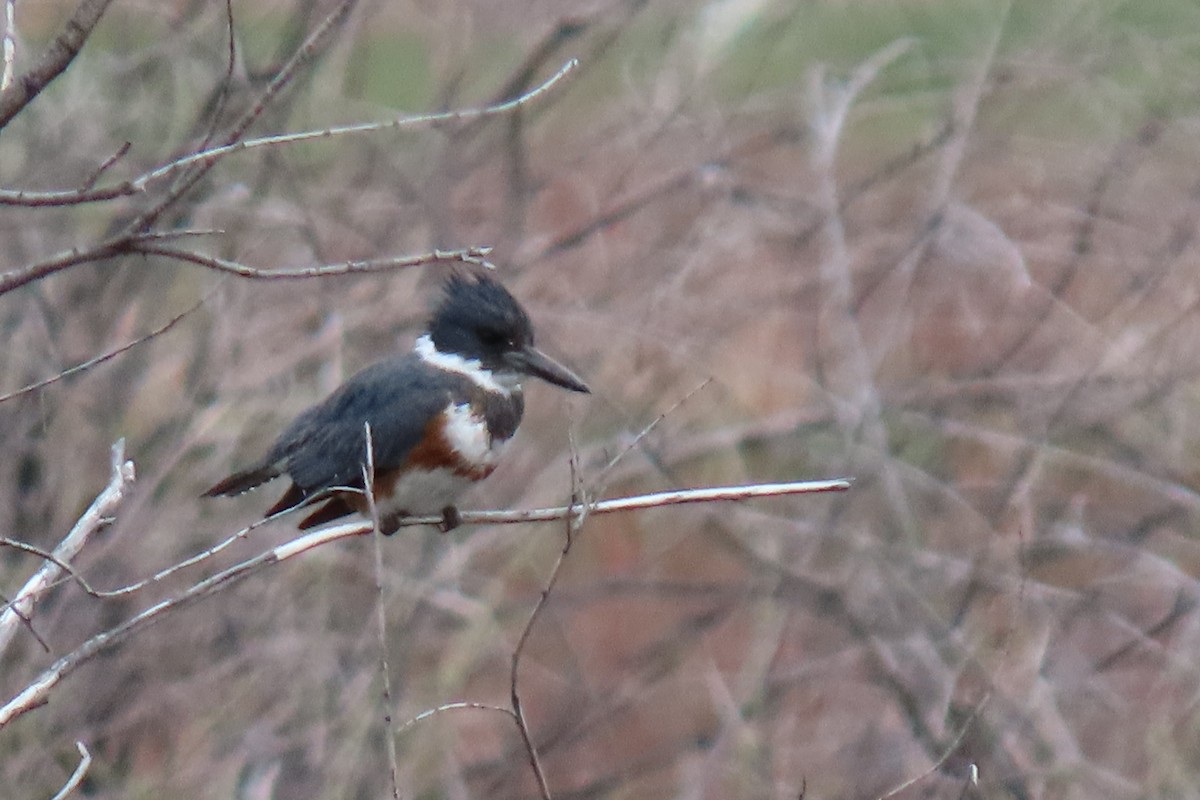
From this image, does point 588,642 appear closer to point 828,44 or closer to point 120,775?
point 120,775

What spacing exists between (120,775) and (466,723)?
110 cm

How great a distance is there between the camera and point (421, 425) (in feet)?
9.66

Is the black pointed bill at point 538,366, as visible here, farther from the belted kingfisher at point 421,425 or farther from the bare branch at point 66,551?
the bare branch at point 66,551

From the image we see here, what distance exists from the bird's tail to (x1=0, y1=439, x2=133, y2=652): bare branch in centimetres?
68

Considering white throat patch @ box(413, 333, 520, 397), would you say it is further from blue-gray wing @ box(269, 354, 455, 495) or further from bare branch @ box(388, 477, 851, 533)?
bare branch @ box(388, 477, 851, 533)

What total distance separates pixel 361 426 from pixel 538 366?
1.25 feet

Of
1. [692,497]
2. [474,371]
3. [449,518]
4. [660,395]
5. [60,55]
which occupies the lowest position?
[660,395]

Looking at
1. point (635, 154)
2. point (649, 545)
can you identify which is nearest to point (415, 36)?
point (635, 154)

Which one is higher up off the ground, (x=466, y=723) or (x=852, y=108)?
(x=852, y=108)

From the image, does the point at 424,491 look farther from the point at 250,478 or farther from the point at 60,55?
the point at 60,55

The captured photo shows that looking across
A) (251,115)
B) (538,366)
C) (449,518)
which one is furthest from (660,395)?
(251,115)

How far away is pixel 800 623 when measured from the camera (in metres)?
4.55

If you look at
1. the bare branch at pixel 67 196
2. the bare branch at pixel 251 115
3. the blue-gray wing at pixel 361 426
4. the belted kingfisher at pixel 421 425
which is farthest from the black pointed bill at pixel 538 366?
the bare branch at pixel 67 196

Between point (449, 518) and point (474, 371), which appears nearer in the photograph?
point (449, 518)
